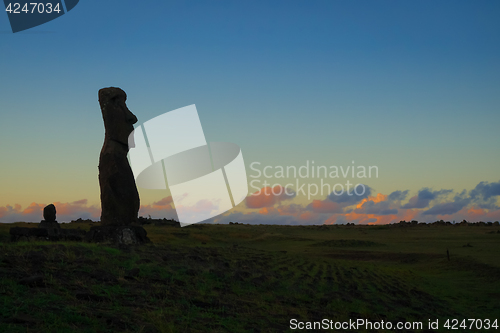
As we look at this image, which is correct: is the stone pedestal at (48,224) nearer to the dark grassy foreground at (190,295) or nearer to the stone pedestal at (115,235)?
the stone pedestal at (115,235)

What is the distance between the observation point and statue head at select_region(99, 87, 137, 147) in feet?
62.0

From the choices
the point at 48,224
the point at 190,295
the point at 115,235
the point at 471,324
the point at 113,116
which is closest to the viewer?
the point at 190,295

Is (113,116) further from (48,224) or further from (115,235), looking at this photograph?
(48,224)

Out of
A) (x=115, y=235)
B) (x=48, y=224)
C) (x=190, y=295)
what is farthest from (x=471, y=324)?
A: (x=48, y=224)

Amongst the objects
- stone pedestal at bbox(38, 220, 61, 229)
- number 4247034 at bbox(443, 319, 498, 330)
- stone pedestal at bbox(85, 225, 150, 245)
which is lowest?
number 4247034 at bbox(443, 319, 498, 330)

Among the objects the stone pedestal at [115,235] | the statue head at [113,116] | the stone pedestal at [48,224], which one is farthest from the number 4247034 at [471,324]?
the stone pedestal at [48,224]

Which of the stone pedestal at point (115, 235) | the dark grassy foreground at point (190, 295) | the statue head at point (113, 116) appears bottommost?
the dark grassy foreground at point (190, 295)

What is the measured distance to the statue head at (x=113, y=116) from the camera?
18.9 meters

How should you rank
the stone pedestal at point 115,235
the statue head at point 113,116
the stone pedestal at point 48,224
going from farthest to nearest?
the stone pedestal at point 48,224 → the statue head at point 113,116 → the stone pedestal at point 115,235

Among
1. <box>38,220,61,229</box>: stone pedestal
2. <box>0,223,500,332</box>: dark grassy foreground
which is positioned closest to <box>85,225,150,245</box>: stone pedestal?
<box>0,223,500,332</box>: dark grassy foreground

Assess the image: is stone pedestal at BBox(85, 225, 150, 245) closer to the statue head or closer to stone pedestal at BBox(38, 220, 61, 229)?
the statue head

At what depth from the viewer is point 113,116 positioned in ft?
62.2

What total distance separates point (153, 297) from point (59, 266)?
2.66 metres

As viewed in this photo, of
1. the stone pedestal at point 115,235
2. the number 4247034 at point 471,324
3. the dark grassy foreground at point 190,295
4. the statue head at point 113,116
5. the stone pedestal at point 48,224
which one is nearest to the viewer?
the dark grassy foreground at point 190,295
